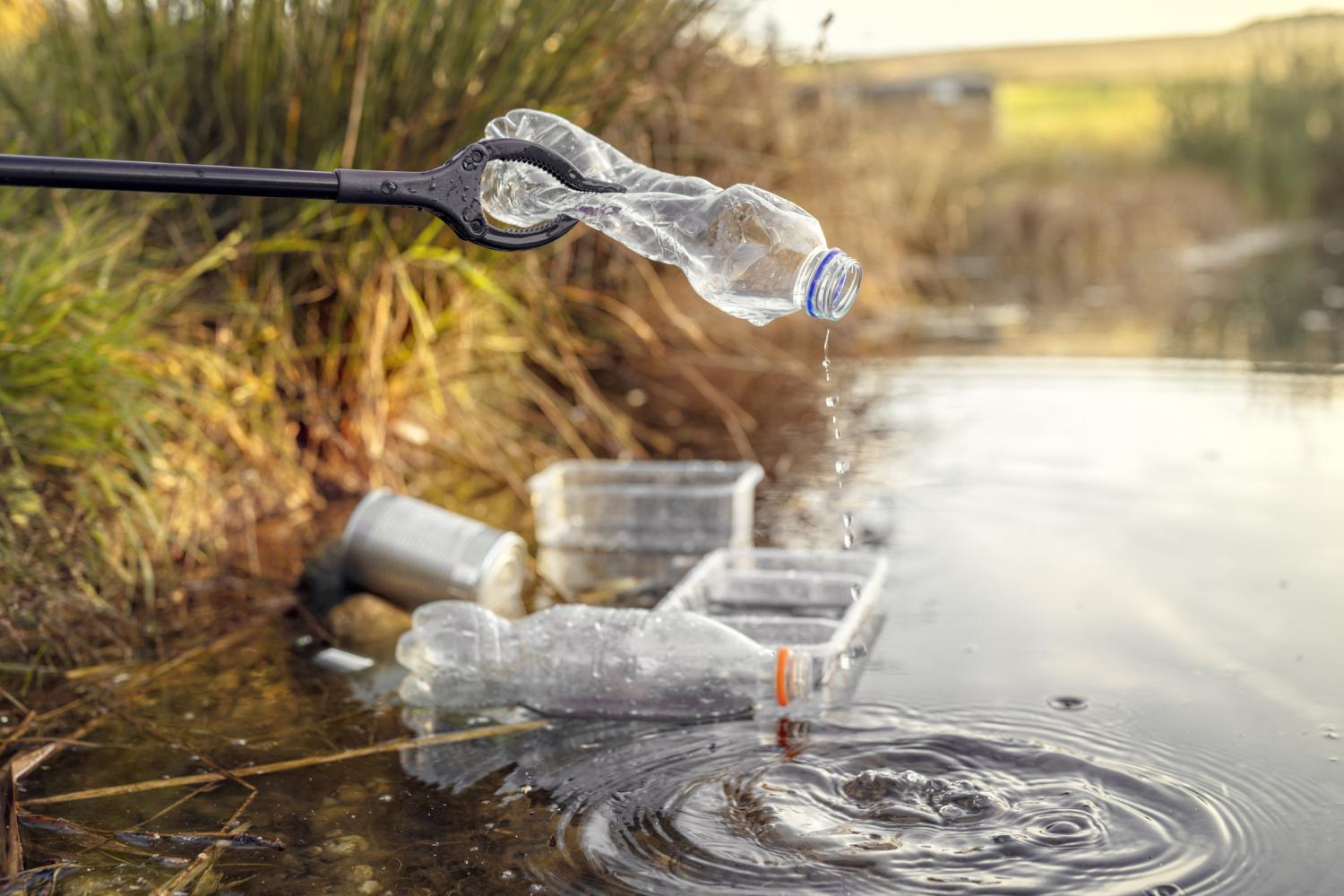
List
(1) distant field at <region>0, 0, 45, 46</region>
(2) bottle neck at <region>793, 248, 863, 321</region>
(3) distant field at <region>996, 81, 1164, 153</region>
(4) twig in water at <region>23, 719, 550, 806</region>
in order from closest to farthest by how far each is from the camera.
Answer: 1. (2) bottle neck at <region>793, 248, 863, 321</region>
2. (4) twig in water at <region>23, 719, 550, 806</region>
3. (1) distant field at <region>0, 0, 45, 46</region>
4. (3) distant field at <region>996, 81, 1164, 153</region>

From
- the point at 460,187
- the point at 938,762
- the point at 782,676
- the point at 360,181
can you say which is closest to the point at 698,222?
the point at 460,187

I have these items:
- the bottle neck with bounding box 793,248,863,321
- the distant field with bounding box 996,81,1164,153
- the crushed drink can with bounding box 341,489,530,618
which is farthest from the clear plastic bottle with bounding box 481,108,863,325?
the distant field with bounding box 996,81,1164,153

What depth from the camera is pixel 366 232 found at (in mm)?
4574

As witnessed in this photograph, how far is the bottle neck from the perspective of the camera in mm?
2428

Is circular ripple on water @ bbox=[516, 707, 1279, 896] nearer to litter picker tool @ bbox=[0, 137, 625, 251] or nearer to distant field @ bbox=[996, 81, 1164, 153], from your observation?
litter picker tool @ bbox=[0, 137, 625, 251]

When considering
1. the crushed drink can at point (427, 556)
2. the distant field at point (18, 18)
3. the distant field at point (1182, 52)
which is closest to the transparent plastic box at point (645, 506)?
the crushed drink can at point (427, 556)

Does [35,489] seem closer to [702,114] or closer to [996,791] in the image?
[996,791]

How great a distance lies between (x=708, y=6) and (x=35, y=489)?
2.59m

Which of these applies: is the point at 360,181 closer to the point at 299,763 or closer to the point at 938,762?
the point at 299,763

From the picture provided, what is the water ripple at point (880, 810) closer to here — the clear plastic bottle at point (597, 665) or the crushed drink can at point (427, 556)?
the clear plastic bottle at point (597, 665)

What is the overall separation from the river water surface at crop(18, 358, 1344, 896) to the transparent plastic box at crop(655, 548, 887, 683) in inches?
4.3

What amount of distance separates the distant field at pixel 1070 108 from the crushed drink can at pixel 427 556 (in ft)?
70.2

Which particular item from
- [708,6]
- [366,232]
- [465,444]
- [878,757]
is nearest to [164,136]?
[366,232]

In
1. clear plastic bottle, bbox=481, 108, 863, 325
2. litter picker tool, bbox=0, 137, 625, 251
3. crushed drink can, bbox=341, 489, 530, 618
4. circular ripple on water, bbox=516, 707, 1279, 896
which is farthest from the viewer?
crushed drink can, bbox=341, 489, 530, 618
